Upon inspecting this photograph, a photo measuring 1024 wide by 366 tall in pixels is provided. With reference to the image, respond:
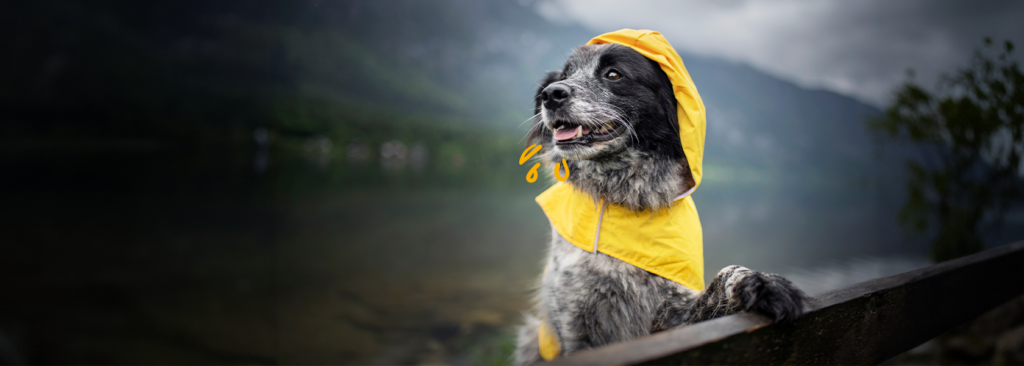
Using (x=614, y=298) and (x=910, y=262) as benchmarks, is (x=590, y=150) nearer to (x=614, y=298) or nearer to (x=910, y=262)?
(x=614, y=298)

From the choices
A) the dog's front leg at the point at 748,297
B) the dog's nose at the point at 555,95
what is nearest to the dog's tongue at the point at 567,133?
the dog's nose at the point at 555,95

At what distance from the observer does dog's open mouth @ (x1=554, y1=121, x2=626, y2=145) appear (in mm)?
2010

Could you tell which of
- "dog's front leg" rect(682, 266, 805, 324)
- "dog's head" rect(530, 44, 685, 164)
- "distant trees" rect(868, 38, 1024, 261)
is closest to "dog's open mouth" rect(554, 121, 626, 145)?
"dog's head" rect(530, 44, 685, 164)

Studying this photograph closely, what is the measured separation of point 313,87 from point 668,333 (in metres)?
182

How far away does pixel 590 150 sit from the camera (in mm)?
2008

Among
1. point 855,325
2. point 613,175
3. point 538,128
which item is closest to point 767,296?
point 855,325

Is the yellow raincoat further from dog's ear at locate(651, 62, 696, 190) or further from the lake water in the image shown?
the lake water

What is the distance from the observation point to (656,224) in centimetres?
193

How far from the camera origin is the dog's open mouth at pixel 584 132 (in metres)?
2.01

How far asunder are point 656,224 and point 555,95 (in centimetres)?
73

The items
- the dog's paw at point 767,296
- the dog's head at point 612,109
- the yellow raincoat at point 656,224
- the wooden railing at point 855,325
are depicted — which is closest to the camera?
the wooden railing at point 855,325

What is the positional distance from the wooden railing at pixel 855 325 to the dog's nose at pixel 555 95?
1182 millimetres

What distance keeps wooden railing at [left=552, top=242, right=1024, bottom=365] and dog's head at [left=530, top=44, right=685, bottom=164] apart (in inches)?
37.9

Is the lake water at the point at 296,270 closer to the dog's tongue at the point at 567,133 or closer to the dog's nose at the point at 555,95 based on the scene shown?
the dog's tongue at the point at 567,133
